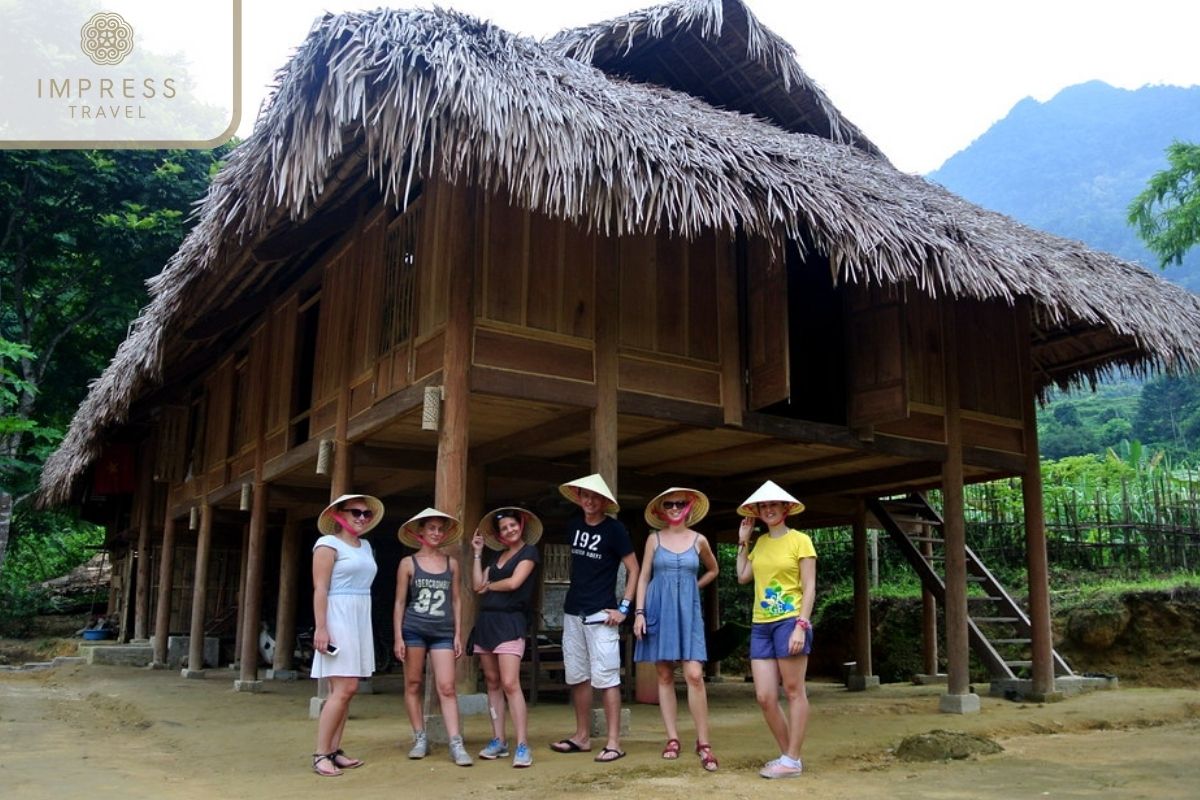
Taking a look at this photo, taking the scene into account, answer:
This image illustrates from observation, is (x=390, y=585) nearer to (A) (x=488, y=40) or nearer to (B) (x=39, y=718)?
(B) (x=39, y=718)

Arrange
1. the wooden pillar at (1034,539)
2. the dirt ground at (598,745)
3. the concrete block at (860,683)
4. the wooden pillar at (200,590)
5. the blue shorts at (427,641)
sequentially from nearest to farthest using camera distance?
the dirt ground at (598,745)
the blue shorts at (427,641)
the wooden pillar at (1034,539)
the concrete block at (860,683)
the wooden pillar at (200,590)

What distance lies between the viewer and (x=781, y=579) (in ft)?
16.4

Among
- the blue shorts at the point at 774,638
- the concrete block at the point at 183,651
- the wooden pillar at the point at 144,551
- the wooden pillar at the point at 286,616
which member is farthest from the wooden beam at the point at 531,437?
the wooden pillar at the point at 144,551

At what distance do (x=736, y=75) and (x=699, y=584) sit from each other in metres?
5.99

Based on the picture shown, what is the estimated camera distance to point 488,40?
6.20 m

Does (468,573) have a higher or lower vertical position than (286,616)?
higher

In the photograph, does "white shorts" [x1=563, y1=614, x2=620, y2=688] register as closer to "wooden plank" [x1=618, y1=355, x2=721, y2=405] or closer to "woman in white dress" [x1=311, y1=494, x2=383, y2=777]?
"woman in white dress" [x1=311, y1=494, x2=383, y2=777]

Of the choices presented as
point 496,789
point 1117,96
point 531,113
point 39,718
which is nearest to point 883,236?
point 531,113

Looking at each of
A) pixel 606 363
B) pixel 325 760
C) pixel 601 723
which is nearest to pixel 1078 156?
pixel 606 363

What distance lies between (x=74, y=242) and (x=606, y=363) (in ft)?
44.3

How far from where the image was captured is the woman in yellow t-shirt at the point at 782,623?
4887 millimetres

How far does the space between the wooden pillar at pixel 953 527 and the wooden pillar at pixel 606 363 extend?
11.0 ft

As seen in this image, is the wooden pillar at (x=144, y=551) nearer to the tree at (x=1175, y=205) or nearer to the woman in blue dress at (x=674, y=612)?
the woman in blue dress at (x=674, y=612)

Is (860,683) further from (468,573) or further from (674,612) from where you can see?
Answer: (674,612)
